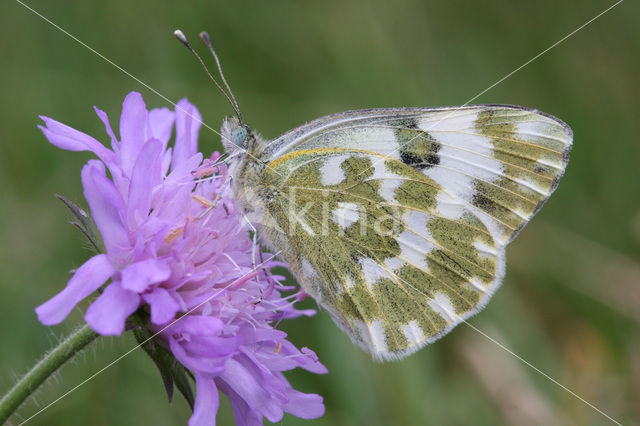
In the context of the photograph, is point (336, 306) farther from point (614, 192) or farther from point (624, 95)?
point (624, 95)

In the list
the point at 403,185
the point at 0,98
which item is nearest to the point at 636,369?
the point at 403,185

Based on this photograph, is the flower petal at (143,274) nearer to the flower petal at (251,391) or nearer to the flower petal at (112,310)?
the flower petal at (112,310)

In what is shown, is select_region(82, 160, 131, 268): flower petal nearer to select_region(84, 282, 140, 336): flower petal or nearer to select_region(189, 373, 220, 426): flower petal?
select_region(84, 282, 140, 336): flower petal

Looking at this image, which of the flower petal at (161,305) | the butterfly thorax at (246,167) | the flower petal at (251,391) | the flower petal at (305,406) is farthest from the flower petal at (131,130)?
the flower petal at (305,406)

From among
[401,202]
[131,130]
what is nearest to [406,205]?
[401,202]

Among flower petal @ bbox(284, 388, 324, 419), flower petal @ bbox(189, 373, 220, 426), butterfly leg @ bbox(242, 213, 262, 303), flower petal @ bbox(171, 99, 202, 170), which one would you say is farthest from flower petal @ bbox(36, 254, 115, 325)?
flower petal @ bbox(284, 388, 324, 419)

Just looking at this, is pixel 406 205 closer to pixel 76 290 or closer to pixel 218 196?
pixel 218 196
